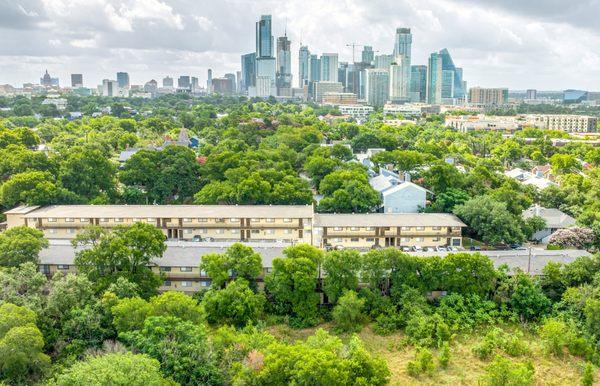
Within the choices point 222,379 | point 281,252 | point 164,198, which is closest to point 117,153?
point 164,198

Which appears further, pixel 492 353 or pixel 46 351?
pixel 492 353

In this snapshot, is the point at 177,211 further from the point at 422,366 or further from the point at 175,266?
the point at 422,366

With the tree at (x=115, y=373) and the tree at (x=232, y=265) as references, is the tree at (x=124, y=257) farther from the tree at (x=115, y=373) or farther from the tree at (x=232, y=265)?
the tree at (x=115, y=373)

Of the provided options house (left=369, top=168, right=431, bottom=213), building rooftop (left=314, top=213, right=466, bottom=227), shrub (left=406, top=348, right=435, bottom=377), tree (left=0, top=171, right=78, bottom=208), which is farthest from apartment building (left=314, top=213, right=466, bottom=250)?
tree (left=0, top=171, right=78, bottom=208)

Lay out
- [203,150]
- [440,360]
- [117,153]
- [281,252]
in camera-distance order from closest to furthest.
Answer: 1. [440,360]
2. [281,252]
3. [203,150]
4. [117,153]

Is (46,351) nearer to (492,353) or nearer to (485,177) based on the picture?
(492,353)

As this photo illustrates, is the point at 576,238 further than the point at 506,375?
Yes

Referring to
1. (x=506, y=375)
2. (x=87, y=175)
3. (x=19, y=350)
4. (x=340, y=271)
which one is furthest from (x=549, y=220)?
(x=87, y=175)
